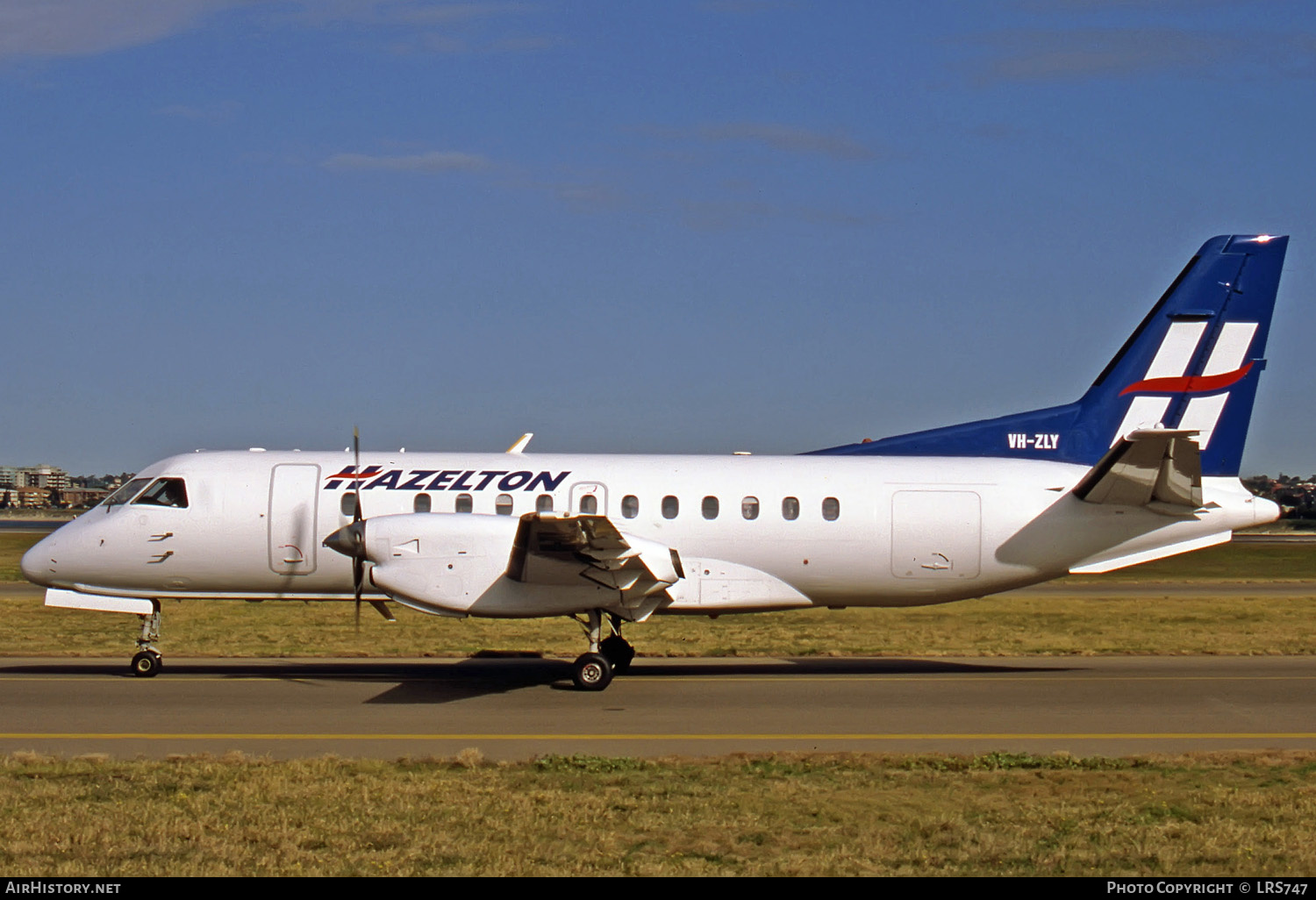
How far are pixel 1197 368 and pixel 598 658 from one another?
9.89 meters

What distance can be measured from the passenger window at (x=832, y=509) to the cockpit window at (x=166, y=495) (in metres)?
9.16

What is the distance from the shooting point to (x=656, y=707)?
15664 millimetres

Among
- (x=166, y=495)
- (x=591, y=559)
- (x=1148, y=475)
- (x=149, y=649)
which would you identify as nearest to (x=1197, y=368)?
(x=1148, y=475)

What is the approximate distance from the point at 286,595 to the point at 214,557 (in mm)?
1135

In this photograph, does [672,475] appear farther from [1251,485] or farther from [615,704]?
[1251,485]

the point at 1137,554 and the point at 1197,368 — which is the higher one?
the point at 1197,368

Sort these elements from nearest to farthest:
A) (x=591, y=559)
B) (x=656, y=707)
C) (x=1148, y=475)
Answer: (x=656, y=707) < (x=591, y=559) < (x=1148, y=475)

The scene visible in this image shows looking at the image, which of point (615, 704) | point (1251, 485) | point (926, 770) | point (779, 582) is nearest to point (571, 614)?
point (615, 704)

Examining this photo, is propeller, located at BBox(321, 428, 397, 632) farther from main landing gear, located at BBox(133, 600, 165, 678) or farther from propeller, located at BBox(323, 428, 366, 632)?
main landing gear, located at BBox(133, 600, 165, 678)

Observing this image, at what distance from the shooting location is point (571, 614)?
17.5 meters

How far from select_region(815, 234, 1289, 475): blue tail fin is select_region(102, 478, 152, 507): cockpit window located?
12.8m

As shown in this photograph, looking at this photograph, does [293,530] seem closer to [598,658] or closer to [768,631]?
[598,658]

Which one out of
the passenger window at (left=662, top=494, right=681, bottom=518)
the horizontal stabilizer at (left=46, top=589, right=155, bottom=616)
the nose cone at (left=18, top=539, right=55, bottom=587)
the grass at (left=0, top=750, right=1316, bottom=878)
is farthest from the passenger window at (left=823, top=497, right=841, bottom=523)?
the nose cone at (left=18, top=539, right=55, bottom=587)

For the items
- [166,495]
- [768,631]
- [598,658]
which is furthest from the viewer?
[768,631]
